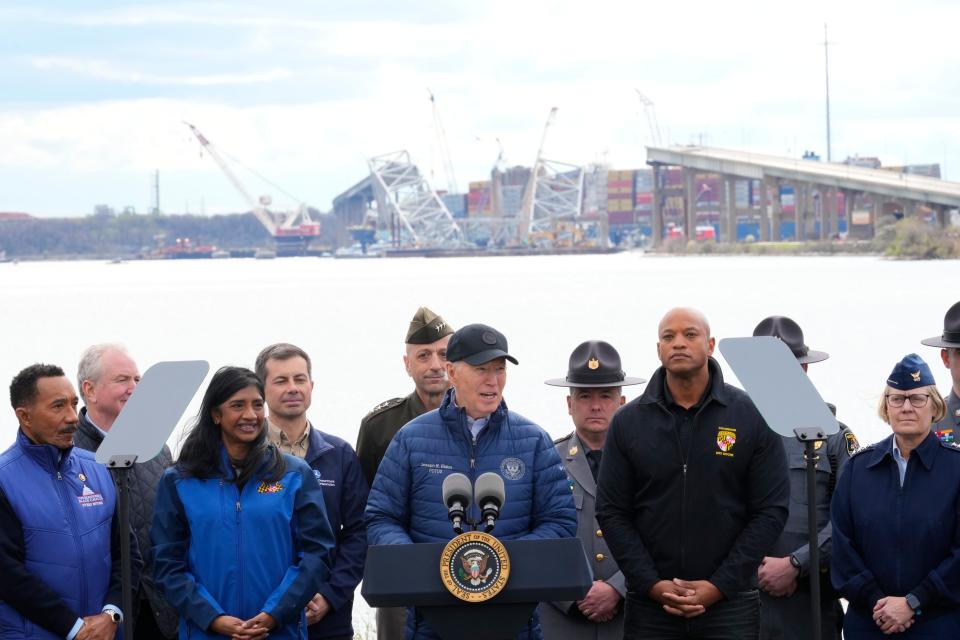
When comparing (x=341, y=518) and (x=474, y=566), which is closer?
(x=474, y=566)

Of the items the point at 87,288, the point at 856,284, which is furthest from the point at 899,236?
the point at 87,288

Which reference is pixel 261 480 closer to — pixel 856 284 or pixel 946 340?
pixel 946 340

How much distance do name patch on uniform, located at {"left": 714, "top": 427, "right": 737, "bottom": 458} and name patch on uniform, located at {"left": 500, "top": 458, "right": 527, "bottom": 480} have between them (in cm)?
57

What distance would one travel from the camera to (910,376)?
13.0ft

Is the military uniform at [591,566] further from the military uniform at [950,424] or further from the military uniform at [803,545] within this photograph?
the military uniform at [950,424]

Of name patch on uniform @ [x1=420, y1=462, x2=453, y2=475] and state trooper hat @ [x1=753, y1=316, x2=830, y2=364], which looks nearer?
name patch on uniform @ [x1=420, y1=462, x2=453, y2=475]

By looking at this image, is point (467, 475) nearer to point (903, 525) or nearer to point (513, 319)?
point (903, 525)

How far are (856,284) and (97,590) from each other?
49345 millimetres

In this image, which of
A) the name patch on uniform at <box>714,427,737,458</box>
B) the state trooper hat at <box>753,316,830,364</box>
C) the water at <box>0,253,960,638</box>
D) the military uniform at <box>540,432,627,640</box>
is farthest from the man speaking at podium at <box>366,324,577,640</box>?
the water at <box>0,253,960,638</box>

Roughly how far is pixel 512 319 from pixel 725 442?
36593 millimetres

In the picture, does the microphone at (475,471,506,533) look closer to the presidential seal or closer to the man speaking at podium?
the presidential seal

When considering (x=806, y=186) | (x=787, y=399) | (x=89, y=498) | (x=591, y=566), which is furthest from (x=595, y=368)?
(x=806, y=186)

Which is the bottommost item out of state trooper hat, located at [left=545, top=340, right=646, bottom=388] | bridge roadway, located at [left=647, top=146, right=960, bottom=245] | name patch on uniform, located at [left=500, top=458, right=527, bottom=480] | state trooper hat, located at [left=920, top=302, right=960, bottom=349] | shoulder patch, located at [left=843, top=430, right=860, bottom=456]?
shoulder patch, located at [left=843, top=430, right=860, bottom=456]

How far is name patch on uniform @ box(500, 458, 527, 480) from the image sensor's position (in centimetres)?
374
